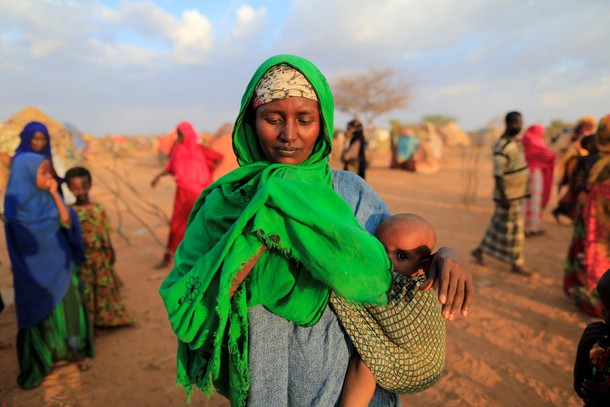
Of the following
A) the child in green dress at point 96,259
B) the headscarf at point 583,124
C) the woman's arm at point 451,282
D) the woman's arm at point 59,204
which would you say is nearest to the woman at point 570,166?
the headscarf at point 583,124

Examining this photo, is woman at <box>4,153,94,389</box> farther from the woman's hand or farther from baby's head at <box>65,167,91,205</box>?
the woman's hand

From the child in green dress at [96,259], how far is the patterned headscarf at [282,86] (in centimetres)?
317

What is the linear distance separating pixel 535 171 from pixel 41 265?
8.58 m

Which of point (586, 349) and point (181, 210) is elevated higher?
point (181, 210)

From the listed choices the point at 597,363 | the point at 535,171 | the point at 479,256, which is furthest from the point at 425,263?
the point at 535,171

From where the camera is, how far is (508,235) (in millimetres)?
5465

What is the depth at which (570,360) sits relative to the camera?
357cm

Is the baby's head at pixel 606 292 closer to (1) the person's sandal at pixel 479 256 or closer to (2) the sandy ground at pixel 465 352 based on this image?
(2) the sandy ground at pixel 465 352

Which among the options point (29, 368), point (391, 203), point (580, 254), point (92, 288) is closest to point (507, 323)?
point (580, 254)

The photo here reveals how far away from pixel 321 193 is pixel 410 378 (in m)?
0.81

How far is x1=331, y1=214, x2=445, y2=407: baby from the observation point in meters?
1.32

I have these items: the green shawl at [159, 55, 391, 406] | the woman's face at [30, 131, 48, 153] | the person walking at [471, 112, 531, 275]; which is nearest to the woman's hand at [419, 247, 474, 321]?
the green shawl at [159, 55, 391, 406]

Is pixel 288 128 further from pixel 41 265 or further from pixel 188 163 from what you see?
pixel 188 163

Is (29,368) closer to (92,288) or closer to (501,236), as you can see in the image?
(92,288)
